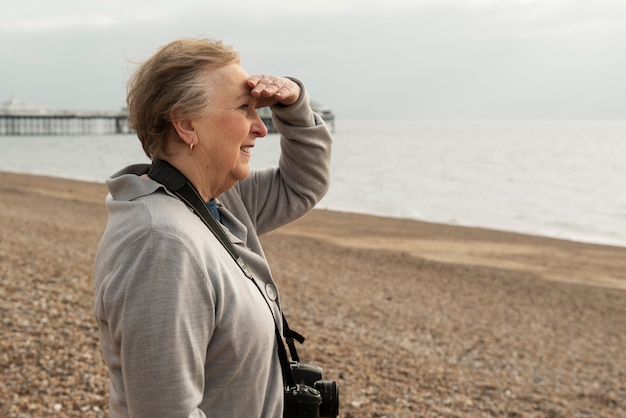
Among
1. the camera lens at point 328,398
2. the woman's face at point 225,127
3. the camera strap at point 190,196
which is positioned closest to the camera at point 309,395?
the camera lens at point 328,398

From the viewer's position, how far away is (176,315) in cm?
140

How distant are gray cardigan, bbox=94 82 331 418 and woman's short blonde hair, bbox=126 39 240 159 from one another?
132 millimetres

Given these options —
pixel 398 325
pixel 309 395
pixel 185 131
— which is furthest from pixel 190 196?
pixel 398 325

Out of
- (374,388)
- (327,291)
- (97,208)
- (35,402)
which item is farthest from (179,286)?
(97,208)

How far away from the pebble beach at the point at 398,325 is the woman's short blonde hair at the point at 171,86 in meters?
3.38

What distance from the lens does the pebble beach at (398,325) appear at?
17.5 ft

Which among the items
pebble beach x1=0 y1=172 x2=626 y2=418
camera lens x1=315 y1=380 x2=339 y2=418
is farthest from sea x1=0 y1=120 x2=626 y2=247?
camera lens x1=315 y1=380 x2=339 y2=418

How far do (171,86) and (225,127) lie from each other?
0.15 m

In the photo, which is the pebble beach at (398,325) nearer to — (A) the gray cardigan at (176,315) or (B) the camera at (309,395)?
(B) the camera at (309,395)

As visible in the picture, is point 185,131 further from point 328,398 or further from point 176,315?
point 328,398

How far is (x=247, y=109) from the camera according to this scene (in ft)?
5.56

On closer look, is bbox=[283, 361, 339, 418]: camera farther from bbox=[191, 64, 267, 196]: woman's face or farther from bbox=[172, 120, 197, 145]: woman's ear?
bbox=[172, 120, 197, 145]: woman's ear

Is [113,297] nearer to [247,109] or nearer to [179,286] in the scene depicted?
[179,286]

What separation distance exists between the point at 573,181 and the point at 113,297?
1945 inches
